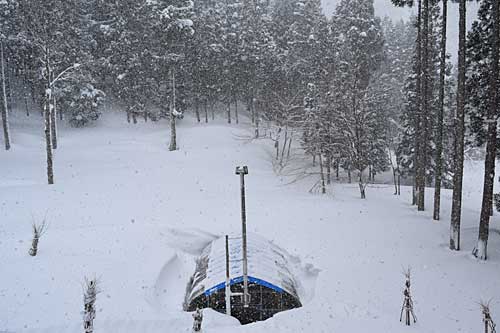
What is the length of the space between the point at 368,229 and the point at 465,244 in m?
3.93

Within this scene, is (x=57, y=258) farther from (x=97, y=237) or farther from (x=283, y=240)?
(x=283, y=240)

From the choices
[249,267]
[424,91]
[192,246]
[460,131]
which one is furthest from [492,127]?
[192,246]

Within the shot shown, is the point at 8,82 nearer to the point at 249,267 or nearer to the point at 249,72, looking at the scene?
the point at 249,72

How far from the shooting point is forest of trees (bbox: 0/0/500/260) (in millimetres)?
27328

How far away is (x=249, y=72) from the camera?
42125mm

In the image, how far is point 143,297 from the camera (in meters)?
11.9

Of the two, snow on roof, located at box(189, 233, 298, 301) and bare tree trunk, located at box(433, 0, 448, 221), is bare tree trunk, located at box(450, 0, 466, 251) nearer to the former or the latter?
bare tree trunk, located at box(433, 0, 448, 221)

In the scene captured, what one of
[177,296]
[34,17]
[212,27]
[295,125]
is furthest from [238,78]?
[177,296]

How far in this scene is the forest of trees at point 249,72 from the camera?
27328 millimetres

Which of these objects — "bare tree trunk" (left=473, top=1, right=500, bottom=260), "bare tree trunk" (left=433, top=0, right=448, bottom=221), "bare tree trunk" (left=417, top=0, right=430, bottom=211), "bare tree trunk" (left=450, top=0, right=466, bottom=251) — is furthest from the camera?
"bare tree trunk" (left=417, top=0, right=430, bottom=211)

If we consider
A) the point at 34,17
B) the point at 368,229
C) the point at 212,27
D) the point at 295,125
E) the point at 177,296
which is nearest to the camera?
the point at 177,296

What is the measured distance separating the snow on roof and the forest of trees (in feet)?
34.8

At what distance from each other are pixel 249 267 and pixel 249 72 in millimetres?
31985

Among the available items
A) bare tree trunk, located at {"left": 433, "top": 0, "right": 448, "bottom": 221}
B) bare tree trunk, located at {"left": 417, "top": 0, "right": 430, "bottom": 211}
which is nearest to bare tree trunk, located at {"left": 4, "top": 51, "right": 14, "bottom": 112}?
bare tree trunk, located at {"left": 417, "top": 0, "right": 430, "bottom": 211}
